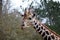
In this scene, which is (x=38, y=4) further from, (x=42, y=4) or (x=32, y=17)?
(x=32, y=17)

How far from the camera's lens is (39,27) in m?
7.25

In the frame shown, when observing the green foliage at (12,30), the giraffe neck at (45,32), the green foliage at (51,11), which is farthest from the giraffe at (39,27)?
the green foliage at (51,11)

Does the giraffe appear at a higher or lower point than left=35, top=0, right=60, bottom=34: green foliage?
higher

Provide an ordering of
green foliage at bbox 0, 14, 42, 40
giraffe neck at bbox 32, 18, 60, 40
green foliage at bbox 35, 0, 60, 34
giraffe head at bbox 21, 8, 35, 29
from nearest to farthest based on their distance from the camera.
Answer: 1. giraffe neck at bbox 32, 18, 60, 40
2. green foliage at bbox 0, 14, 42, 40
3. giraffe head at bbox 21, 8, 35, 29
4. green foliage at bbox 35, 0, 60, 34

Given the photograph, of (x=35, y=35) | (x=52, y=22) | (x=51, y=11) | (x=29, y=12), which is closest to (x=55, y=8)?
(x=51, y=11)

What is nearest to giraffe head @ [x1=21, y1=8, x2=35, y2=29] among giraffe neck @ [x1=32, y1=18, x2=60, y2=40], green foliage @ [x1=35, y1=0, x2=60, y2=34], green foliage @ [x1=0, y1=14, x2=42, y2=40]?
giraffe neck @ [x1=32, y1=18, x2=60, y2=40]

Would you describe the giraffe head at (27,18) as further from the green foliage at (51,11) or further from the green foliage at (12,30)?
the green foliage at (51,11)

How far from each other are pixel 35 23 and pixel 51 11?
7.19 metres

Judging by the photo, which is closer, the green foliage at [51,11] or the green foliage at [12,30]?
the green foliage at [12,30]

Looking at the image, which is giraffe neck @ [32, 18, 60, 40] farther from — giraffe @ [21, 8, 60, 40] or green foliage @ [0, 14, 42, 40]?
green foliage @ [0, 14, 42, 40]

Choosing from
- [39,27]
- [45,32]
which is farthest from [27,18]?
[45,32]

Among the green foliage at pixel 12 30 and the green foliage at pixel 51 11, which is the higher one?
the green foliage at pixel 12 30

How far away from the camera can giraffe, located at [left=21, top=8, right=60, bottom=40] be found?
274 inches

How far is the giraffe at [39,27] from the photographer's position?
696cm
